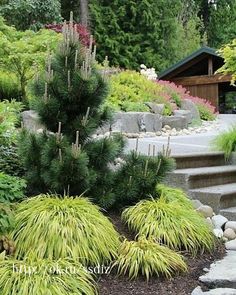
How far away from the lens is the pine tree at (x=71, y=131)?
3.97m

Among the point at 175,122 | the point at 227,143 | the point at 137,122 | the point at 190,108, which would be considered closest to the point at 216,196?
the point at 227,143

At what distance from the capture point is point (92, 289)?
10.6 ft

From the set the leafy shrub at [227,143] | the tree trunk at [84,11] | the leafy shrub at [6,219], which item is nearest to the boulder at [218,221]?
the leafy shrub at [227,143]

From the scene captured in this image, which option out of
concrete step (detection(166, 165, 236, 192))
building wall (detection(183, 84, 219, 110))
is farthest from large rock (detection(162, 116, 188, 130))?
building wall (detection(183, 84, 219, 110))

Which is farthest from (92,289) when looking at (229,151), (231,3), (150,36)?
(231,3)

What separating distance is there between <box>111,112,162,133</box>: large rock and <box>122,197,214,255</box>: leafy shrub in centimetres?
521

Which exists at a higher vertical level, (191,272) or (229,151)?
(229,151)

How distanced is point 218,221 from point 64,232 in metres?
1.83

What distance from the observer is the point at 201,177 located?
17.5 feet

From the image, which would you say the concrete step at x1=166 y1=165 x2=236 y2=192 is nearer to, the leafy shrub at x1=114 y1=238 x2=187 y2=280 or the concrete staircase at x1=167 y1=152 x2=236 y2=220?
the concrete staircase at x1=167 y1=152 x2=236 y2=220

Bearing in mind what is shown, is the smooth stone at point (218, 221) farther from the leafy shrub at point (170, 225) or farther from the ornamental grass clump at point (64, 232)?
the ornamental grass clump at point (64, 232)

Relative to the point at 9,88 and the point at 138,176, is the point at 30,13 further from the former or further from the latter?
the point at 138,176

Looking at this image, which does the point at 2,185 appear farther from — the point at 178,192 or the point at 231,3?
the point at 231,3

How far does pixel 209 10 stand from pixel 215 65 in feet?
58.6
